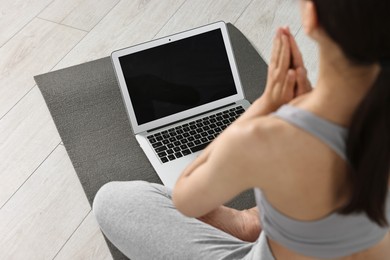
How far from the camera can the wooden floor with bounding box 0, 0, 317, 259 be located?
1.70 meters

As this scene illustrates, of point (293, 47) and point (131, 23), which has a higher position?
point (293, 47)

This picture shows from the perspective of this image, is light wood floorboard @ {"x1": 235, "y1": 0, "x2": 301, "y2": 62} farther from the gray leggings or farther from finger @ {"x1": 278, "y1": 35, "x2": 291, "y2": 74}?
finger @ {"x1": 278, "y1": 35, "x2": 291, "y2": 74}

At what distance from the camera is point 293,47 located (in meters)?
0.96

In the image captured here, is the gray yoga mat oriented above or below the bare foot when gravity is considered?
above

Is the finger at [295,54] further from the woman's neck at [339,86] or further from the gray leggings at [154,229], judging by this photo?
the gray leggings at [154,229]

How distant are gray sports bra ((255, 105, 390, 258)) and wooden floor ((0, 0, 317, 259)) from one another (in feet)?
2.84

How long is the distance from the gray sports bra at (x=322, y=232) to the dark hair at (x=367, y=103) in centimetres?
3

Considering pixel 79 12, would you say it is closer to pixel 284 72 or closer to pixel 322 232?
pixel 284 72

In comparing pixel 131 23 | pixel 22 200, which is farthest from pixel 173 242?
pixel 131 23

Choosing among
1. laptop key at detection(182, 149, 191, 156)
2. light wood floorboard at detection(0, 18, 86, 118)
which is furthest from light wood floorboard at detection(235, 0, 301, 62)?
laptop key at detection(182, 149, 191, 156)

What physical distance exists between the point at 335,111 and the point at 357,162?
78mm

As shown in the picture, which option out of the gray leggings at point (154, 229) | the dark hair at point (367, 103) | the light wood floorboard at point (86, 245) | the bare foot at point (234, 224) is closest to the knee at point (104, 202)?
the gray leggings at point (154, 229)

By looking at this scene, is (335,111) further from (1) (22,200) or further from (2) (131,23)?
(2) (131,23)

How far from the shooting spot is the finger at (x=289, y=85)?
95cm
